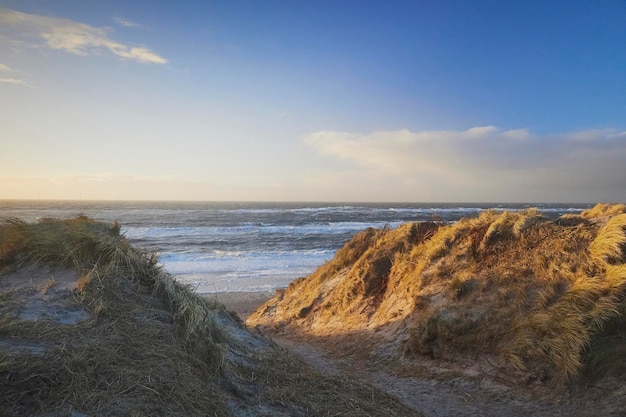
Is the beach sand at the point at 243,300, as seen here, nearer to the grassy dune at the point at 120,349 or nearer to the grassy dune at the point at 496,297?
the grassy dune at the point at 496,297

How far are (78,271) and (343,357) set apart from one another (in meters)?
5.88

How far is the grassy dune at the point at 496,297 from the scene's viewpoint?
248 inches

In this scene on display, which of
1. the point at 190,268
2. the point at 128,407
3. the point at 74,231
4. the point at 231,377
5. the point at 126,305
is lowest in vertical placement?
the point at 190,268

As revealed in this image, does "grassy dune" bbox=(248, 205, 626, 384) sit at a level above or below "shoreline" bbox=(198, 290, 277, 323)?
above

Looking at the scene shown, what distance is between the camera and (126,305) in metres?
4.71

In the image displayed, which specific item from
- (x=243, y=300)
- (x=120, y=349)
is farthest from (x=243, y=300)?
(x=120, y=349)

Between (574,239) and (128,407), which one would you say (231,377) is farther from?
(574,239)

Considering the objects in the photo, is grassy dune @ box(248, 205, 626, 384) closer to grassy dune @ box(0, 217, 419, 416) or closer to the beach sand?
grassy dune @ box(0, 217, 419, 416)

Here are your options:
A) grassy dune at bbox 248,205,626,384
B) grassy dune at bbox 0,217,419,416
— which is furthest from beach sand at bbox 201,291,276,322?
grassy dune at bbox 0,217,419,416

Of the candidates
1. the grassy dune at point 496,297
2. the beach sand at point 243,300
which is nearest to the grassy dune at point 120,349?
the grassy dune at point 496,297

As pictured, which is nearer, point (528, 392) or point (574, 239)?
point (528, 392)

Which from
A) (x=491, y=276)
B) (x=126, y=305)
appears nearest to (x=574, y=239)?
(x=491, y=276)

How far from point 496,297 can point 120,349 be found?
6.90 meters

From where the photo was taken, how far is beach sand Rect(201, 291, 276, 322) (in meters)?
15.9
